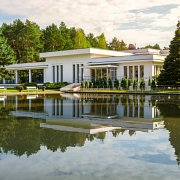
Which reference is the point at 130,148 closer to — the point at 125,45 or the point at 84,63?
the point at 84,63

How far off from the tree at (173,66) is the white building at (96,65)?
157 inches

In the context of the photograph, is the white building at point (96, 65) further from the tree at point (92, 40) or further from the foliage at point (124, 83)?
the tree at point (92, 40)

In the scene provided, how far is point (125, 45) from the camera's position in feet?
281

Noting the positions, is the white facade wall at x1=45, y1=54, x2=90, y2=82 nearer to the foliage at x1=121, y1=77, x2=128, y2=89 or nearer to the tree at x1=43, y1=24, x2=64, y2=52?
the foliage at x1=121, y1=77, x2=128, y2=89

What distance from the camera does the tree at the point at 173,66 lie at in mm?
32750

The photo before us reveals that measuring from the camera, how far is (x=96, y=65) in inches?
1640

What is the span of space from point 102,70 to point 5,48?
1214 centimetres

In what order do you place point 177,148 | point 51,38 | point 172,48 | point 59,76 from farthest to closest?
point 51,38, point 59,76, point 172,48, point 177,148

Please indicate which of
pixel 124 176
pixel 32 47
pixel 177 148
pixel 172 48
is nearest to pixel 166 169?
pixel 124 176

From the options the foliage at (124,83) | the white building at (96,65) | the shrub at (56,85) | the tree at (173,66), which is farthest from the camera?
the shrub at (56,85)

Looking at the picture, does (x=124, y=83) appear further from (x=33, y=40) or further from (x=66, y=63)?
(x=33, y=40)

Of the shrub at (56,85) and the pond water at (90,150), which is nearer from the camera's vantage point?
the pond water at (90,150)

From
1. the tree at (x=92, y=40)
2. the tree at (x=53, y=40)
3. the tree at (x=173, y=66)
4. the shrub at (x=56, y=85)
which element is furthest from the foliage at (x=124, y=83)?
the tree at (x=92, y=40)

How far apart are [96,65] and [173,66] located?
1136 centimetres
